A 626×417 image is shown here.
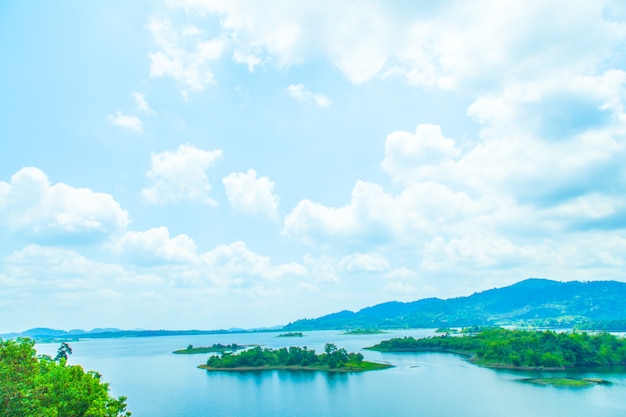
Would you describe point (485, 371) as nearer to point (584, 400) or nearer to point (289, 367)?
point (584, 400)

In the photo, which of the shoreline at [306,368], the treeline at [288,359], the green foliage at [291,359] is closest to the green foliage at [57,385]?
the shoreline at [306,368]

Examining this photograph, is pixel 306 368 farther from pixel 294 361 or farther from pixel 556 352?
pixel 556 352

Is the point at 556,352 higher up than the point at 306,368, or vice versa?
the point at 556,352

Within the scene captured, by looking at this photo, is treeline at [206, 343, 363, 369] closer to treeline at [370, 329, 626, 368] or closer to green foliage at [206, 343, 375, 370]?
green foliage at [206, 343, 375, 370]

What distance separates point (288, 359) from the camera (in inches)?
5113

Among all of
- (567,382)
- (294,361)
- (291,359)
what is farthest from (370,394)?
(291,359)

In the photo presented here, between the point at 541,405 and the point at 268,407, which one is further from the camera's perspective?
the point at 268,407

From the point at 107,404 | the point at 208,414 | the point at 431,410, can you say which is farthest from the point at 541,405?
the point at 107,404

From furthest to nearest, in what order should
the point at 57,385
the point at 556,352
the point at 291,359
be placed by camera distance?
the point at 291,359 < the point at 556,352 < the point at 57,385

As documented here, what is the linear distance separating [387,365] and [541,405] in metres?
59.2

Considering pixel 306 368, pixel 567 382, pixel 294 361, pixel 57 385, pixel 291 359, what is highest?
pixel 57 385

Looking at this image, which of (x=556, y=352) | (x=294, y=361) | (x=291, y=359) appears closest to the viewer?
(x=556, y=352)

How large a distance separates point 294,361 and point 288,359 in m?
1.97

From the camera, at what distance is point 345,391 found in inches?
3447
